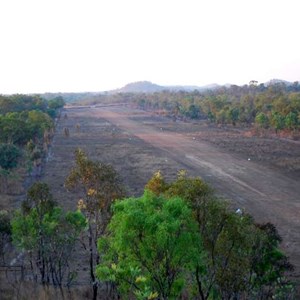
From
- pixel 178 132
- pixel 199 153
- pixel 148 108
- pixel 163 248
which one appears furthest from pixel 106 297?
pixel 148 108

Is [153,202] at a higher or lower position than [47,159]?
higher

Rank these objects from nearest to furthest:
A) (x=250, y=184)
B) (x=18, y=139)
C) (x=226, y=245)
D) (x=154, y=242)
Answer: (x=154, y=242)
(x=226, y=245)
(x=250, y=184)
(x=18, y=139)

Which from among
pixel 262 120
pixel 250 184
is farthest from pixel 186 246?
pixel 262 120

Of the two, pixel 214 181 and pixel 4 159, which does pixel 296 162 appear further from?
pixel 4 159

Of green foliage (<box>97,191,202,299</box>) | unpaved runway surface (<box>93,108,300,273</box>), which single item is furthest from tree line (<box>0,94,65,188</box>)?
green foliage (<box>97,191,202,299</box>)

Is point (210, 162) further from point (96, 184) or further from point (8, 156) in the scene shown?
point (96, 184)

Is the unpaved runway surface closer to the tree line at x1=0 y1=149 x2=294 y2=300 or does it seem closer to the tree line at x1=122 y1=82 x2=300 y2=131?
the tree line at x1=0 y1=149 x2=294 y2=300
